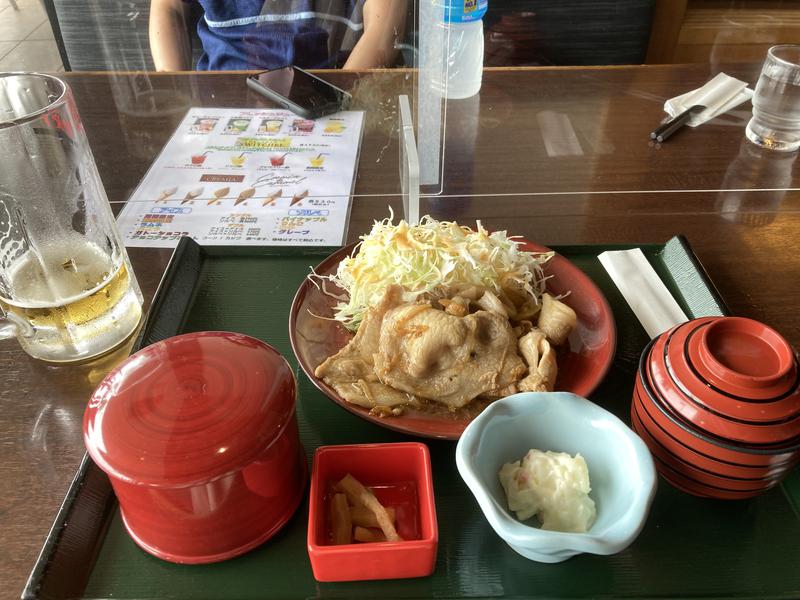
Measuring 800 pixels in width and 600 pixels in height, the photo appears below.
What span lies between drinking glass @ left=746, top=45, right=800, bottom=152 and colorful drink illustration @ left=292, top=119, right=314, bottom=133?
1179 mm

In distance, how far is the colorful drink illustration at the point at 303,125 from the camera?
1.77 m

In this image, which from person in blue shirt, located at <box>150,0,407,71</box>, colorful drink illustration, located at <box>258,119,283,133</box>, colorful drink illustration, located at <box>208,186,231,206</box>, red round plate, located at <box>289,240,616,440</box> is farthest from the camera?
colorful drink illustration, located at <box>258,119,283,133</box>

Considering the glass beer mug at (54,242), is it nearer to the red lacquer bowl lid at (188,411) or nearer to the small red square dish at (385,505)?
the red lacquer bowl lid at (188,411)

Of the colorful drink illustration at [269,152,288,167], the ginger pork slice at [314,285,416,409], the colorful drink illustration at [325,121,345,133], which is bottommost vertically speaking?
the colorful drink illustration at [269,152,288,167]

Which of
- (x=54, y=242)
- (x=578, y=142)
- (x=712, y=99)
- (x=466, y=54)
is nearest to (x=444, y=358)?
(x=54, y=242)

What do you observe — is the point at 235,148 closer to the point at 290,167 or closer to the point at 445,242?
the point at 290,167

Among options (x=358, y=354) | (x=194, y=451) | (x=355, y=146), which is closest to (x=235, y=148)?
(x=355, y=146)

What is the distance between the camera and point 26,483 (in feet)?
2.87

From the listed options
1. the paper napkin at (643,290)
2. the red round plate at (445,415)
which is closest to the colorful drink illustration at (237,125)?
the red round plate at (445,415)

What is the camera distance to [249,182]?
5.18 ft

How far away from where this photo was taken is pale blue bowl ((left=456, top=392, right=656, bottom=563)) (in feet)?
2.24

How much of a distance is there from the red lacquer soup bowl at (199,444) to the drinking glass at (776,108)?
1.52m

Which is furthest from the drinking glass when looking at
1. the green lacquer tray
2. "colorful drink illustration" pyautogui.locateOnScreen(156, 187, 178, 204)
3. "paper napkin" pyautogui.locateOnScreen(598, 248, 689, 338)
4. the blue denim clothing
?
"colorful drink illustration" pyautogui.locateOnScreen(156, 187, 178, 204)

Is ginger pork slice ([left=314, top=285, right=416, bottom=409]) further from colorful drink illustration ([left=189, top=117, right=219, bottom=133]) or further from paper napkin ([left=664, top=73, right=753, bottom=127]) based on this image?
paper napkin ([left=664, top=73, right=753, bottom=127])
